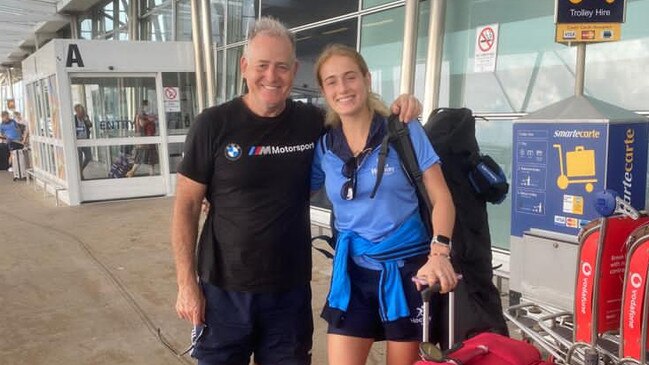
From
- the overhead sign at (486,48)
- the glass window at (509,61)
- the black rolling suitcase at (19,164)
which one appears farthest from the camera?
the black rolling suitcase at (19,164)

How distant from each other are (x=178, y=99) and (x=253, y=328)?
8935 millimetres

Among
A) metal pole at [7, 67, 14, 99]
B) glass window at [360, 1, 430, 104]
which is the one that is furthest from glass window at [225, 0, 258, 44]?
metal pole at [7, 67, 14, 99]

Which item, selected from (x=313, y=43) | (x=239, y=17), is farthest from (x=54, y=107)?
(x=313, y=43)

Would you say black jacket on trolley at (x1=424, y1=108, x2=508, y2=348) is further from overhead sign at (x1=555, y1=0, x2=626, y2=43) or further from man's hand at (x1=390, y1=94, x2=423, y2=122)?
overhead sign at (x1=555, y1=0, x2=626, y2=43)

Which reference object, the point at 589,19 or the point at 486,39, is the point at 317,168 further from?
the point at 486,39

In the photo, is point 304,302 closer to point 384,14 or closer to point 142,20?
point 384,14

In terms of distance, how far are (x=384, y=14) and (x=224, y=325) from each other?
5.06 metres

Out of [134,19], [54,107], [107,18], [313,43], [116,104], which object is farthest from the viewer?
[107,18]

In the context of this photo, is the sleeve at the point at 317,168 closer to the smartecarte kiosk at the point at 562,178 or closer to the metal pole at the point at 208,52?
the smartecarte kiosk at the point at 562,178

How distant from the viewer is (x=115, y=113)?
10.1 metres

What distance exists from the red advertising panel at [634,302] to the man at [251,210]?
0.87 meters

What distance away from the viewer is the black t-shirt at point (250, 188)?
2.10 meters

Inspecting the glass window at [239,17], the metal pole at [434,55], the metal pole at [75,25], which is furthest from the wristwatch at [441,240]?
the metal pole at [75,25]

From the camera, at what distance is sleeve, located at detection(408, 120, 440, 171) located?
199cm
